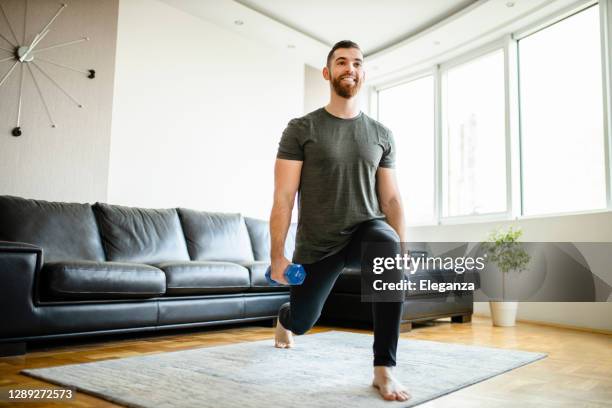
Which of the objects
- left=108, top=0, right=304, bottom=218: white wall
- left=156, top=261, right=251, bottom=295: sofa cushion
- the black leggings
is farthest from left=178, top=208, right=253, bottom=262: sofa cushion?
the black leggings

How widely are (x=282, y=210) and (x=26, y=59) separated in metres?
2.60

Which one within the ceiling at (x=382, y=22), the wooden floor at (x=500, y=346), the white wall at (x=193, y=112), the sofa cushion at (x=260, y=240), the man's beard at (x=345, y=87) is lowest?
the wooden floor at (x=500, y=346)

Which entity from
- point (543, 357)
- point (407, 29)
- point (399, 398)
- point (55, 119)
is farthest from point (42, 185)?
point (407, 29)

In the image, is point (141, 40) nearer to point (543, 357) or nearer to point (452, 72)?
point (452, 72)

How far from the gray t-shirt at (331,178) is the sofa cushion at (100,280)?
124 cm

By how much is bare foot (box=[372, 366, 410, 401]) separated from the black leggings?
0.03 m

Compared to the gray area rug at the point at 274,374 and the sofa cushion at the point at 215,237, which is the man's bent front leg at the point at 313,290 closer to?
the gray area rug at the point at 274,374

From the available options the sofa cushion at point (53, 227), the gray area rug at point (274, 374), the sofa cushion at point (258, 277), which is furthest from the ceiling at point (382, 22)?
the gray area rug at point (274, 374)

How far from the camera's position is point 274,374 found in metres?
1.88

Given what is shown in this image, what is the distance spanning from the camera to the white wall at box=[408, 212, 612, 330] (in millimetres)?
3709

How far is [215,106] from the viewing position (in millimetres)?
4535

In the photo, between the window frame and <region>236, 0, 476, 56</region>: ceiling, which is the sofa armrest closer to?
<region>236, 0, 476, 56</region>: ceiling

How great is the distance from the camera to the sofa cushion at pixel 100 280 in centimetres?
233

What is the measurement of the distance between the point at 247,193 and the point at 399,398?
3405 mm
